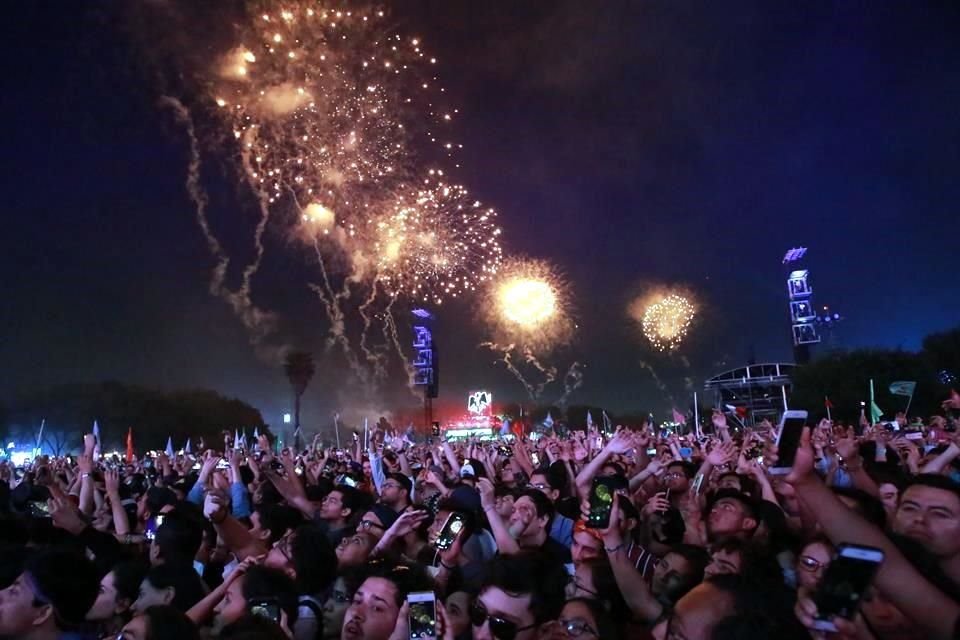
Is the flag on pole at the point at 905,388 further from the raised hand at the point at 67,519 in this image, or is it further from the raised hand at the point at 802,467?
the raised hand at the point at 67,519

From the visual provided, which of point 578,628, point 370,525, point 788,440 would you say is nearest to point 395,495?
point 370,525

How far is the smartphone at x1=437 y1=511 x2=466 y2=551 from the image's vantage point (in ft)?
18.2

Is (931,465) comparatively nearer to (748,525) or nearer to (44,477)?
(748,525)

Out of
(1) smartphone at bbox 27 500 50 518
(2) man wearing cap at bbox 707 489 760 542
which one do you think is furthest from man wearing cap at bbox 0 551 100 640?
(1) smartphone at bbox 27 500 50 518

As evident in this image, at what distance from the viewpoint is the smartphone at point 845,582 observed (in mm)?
2057

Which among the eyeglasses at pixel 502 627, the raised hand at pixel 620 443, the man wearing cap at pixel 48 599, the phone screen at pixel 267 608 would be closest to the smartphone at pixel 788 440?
the eyeglasses at pixel 502 627

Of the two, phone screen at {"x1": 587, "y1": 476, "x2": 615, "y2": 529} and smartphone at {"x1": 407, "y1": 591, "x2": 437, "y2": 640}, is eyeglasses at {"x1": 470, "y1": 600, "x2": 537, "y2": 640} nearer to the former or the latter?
smartphone at {"x1": 407, "y1": 591, "x2": 437, "y2": 640}

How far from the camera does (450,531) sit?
5602 mm

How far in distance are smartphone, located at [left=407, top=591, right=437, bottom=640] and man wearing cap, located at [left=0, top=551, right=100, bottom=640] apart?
2.16 meters

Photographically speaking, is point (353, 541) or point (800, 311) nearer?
point (353, 541)

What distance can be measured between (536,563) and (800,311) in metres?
79.4

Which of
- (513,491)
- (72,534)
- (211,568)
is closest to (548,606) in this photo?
(513,491)

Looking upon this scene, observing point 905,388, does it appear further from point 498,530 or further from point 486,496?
point 498,530

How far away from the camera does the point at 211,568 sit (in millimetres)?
7051
